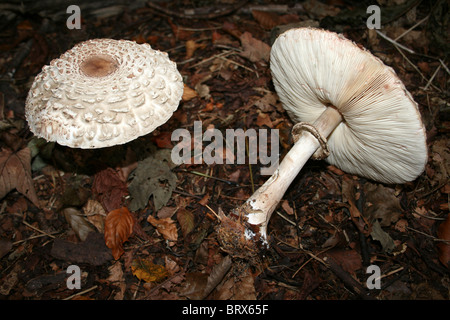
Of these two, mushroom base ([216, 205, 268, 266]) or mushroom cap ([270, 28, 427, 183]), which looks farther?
mushroom base ([216, 205, 268, 266])

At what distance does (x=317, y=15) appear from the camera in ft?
16.0

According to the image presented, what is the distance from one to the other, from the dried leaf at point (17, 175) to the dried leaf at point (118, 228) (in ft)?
3.33

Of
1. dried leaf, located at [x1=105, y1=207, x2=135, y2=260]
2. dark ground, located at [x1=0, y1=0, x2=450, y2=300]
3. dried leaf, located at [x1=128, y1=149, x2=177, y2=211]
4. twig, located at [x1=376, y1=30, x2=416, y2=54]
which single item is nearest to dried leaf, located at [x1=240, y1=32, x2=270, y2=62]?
→ dark ground, located at [x1=0, y1=0, x2=450, y2=300]

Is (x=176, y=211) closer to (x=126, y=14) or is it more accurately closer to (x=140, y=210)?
(x=140, y=210)

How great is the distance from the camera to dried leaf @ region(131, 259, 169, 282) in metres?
3.05

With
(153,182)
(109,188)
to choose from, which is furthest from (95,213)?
(153,182)

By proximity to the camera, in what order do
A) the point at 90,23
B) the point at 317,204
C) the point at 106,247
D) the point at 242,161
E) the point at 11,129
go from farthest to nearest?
the point at 90,23
the point at 11,129
the point at 242,161
the point at 317,204
the point at 106,247

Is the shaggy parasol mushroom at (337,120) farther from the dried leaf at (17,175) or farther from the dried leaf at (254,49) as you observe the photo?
the dried leaf at (17,175)

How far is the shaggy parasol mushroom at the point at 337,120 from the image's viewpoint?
242 centimetres

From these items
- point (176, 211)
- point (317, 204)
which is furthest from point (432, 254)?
point (176, 211)

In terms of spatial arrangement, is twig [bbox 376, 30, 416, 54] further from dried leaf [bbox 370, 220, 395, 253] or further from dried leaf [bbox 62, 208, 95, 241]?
dried leaf [bbox 62, 208, 95, 241]

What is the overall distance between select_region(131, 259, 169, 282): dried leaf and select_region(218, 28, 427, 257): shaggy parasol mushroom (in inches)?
27.2

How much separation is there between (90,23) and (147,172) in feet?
10.4

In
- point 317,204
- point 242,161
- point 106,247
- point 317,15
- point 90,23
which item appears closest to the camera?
point 106,247
